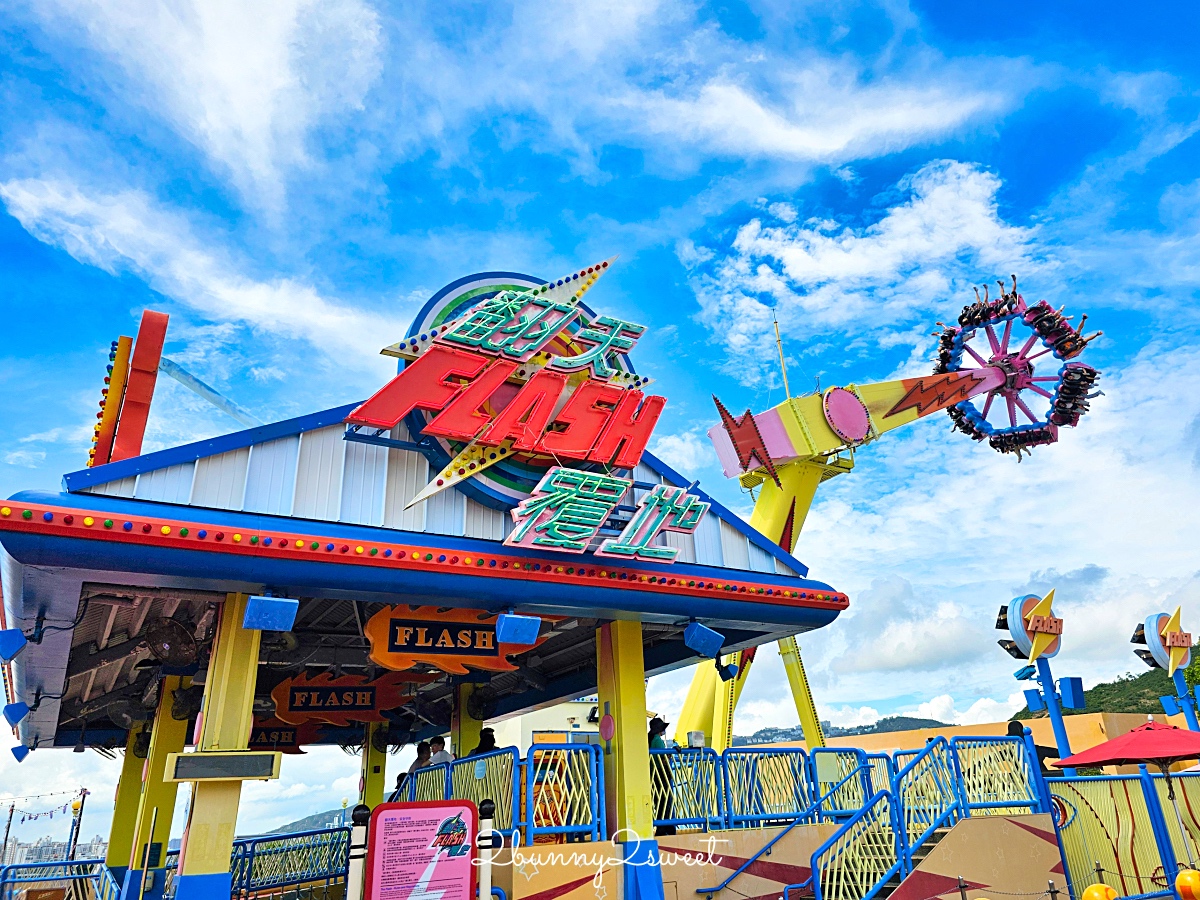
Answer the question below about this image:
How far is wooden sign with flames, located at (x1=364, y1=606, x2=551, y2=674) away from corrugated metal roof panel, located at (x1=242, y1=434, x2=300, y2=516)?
2.15 m

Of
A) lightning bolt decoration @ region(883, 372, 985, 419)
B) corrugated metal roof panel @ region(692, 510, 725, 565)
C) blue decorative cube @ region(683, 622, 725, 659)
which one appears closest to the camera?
blue decorative cube @ region(683, 622, 725, 659)

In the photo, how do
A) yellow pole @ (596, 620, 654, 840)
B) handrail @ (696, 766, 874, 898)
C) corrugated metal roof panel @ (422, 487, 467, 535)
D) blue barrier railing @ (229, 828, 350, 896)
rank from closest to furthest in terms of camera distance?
corrugated metal roof panel @ (422, 487, 467, 535)
yellow pole @ (596, 620, 654, 840)
handrail @ (696, 766, 874, 898)
blue barrier railing @ (229, 828, 350, 896)

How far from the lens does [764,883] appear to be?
11.6m

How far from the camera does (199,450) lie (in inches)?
342

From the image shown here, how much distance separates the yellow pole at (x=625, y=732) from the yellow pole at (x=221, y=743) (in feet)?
16.1

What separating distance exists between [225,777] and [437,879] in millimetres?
2467

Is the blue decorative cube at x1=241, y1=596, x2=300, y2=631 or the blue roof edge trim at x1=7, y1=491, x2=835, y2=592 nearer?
the blue roof edge trim at x1=7, y1=491, x2=835, y2=592

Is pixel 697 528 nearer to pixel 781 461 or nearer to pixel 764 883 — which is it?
pixel 764 883

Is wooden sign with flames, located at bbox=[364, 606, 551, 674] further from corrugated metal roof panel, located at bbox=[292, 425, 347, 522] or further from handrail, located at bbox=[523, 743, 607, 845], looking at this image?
corrugated metal roof panel, located at bbox=[292, 425, 347, 522]

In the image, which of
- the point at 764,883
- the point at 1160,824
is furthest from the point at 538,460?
the point at 1160,824

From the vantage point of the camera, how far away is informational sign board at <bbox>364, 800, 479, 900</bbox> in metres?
8.19

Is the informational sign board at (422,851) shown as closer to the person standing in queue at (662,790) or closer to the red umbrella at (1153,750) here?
the person standing in queue at (662,790)

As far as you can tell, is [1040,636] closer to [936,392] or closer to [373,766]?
[936,392]

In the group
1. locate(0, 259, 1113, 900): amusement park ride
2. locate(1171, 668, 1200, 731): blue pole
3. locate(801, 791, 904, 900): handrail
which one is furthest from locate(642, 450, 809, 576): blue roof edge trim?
locate(1171, 668, 1200, 731): blue pole
